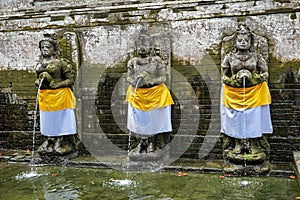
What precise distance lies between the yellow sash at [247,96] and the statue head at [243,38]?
27.7 inches

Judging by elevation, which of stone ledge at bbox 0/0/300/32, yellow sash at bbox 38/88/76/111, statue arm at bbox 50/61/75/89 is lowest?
yellow sash at bbox 38/88/76/111

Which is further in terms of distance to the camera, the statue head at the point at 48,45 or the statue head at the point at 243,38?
the statue head at the point at 48,45

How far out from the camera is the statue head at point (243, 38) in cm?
642

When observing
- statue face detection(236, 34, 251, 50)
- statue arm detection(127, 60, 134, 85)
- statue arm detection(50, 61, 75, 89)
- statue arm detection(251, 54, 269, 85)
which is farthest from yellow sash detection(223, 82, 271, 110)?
statue arm detection(50, 61, 75, 89)

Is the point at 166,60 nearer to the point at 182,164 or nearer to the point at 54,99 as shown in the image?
the point at 182,164

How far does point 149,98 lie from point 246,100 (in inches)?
69.3

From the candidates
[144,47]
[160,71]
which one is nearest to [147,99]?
[160,71]

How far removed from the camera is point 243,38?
6426mm

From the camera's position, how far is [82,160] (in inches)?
289

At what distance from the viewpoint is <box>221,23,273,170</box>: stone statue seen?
638 centimetres

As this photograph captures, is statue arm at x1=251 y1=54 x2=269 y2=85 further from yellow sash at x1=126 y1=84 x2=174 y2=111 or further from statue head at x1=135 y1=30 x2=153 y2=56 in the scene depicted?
statue head at x1=135 y1=30 x2=153 y2=56

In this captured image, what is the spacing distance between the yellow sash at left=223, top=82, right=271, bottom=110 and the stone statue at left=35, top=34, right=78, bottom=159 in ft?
10.4

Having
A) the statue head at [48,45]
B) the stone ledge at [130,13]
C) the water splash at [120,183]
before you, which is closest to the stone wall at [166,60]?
the stone ledge at [130,13]

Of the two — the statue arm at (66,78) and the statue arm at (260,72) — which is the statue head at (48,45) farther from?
the statue arm at (260,72)
